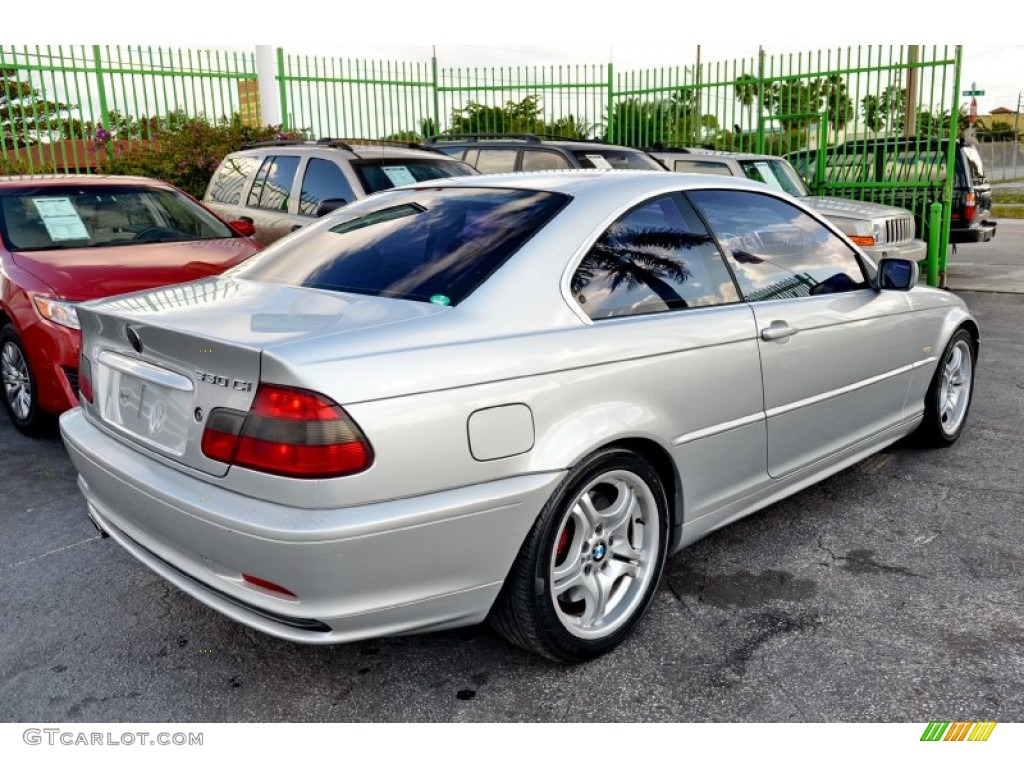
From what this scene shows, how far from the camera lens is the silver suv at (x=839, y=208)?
27.9ft

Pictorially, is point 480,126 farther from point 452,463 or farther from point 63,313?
point 452,463

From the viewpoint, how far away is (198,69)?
1302cm

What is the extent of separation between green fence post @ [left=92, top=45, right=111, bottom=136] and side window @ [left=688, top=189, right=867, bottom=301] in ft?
35.9

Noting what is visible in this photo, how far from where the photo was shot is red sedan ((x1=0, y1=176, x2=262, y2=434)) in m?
4.98

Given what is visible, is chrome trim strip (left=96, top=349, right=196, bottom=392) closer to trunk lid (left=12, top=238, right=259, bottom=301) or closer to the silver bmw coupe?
the silver bmw coupe

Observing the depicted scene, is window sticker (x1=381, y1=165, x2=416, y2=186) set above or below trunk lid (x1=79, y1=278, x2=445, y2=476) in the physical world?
above

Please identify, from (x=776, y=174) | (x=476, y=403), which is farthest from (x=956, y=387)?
(x=776, y=174)

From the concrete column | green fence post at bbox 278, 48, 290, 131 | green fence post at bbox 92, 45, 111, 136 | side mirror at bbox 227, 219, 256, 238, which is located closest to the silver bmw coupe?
side mirror at bbox 227, 219, 256, 238

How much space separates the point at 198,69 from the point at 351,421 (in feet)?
40.4

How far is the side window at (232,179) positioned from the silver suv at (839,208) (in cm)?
392

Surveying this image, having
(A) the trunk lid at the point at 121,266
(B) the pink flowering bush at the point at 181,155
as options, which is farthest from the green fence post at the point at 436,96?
(A) the trunk lid at the point at 121,266

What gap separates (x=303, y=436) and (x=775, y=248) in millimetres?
2247

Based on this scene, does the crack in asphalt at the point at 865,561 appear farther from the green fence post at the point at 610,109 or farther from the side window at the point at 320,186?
the green fence post at the point at 610,109

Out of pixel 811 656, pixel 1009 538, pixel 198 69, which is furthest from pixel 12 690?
pixel 198 69
